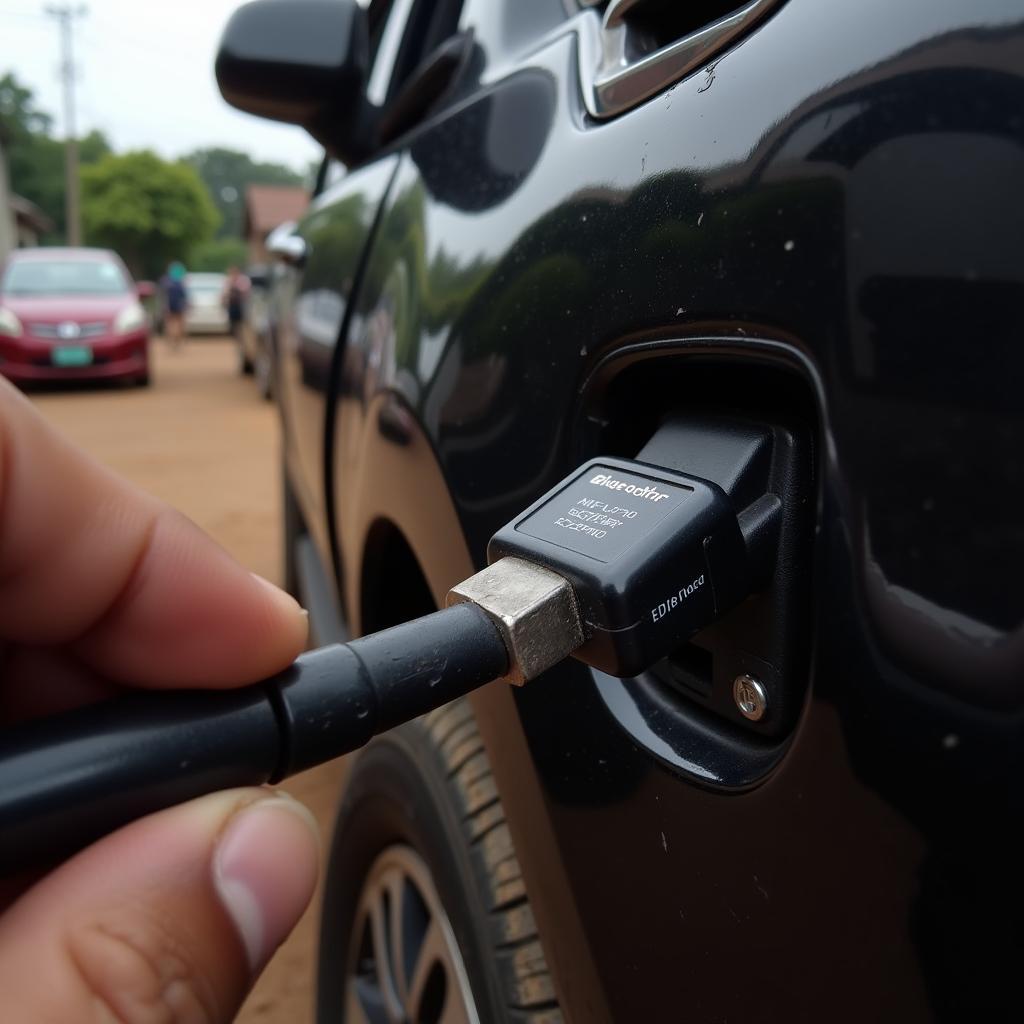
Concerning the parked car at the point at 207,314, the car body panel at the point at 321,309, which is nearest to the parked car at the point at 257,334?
the car body panel at the point at 321,309

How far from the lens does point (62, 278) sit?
1040 centimetres

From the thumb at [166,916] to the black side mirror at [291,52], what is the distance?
1475mm

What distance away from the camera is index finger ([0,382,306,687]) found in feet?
1.97

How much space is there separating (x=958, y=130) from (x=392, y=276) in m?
0.93

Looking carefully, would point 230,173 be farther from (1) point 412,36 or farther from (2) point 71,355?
(1) point 412,36

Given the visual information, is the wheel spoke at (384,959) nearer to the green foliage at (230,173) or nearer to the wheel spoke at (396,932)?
the wheel spoke at (396,932)

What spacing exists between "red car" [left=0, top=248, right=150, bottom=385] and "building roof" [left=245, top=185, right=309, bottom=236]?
27.2 meters

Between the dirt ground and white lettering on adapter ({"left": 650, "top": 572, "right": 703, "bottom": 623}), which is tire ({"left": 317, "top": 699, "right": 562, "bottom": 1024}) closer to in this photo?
white lettering on adapter ({"left": 650, "top": 572, "right": 703, "bottom": 623})

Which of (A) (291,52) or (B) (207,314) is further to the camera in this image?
(B) (207,314)

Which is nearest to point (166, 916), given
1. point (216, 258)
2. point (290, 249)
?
point (290, 249)

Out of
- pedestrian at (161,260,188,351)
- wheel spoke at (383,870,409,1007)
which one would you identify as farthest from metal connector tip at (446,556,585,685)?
pedestrian at (161,260,188,351)

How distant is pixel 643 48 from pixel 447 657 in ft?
1.86

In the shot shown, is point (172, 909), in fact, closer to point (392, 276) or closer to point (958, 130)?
point (958, 130)

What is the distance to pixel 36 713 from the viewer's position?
736mm
